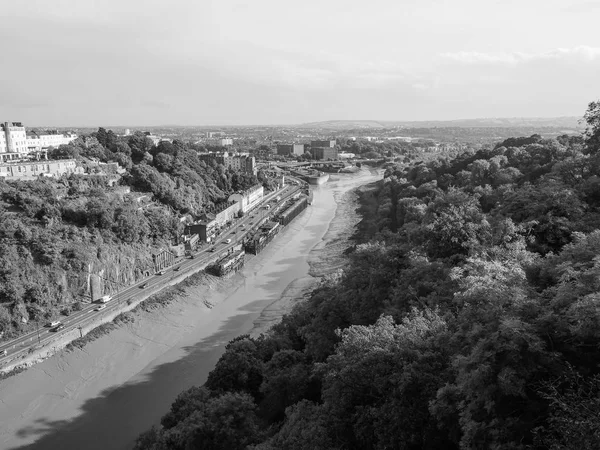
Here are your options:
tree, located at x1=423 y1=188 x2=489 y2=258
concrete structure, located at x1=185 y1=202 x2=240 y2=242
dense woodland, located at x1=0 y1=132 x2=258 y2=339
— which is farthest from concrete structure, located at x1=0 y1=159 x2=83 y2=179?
tree, located at x1=423 y1=188 x2=489 y2=258

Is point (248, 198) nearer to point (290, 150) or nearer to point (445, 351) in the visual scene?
point (445, 351)

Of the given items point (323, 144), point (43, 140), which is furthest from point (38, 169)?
point (323, 144)

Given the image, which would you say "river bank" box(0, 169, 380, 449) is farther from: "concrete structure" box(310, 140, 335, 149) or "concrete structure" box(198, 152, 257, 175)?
"concrete structure" box(310, 140, 335, 149)

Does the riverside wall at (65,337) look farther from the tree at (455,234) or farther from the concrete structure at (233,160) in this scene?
the concrete structure at (233,160)

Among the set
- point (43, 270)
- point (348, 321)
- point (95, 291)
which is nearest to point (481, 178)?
point (348, 321)

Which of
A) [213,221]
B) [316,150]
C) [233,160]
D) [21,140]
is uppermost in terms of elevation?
[316,150]

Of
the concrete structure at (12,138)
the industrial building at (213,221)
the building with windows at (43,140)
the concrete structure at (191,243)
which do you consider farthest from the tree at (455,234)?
the building with windows at (43,140)

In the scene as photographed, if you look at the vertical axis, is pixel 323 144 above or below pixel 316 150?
above
